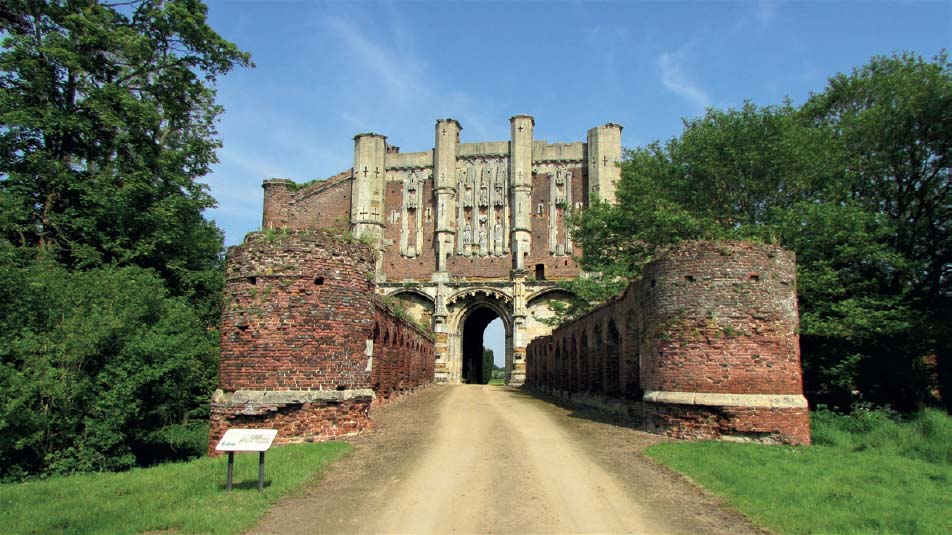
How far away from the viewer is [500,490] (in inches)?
343

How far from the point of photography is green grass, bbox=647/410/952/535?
24.3 ft

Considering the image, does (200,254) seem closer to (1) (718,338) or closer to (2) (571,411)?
(2) (571,411)

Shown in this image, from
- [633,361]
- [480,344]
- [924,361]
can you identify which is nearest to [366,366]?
[633,361]

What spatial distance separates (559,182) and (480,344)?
16659 millimetres

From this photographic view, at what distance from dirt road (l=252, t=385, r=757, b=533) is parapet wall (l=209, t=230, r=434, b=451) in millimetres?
1172

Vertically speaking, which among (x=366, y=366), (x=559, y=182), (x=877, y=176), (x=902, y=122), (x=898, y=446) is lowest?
(x=898, y=446)

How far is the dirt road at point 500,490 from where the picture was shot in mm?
7250

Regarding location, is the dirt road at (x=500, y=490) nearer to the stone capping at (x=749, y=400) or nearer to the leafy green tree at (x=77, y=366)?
the stone capping at (x=749, y=400)

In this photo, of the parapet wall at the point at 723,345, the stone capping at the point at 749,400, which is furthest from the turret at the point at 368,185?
the stone capping at the point at 749,400

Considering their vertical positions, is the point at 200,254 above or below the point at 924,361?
above

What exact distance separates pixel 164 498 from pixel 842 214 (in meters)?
18.2

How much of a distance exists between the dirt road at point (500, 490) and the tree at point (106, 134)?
1127cm

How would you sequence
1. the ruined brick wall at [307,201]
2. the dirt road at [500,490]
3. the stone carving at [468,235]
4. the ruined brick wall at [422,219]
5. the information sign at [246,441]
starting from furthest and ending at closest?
the ruined brick wall at [307,201], the stone carving at [468,235], the ruined brick wall at [422,219], the information sign at [246,441], the dirt road at [500,490]

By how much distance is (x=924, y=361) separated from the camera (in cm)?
2164
